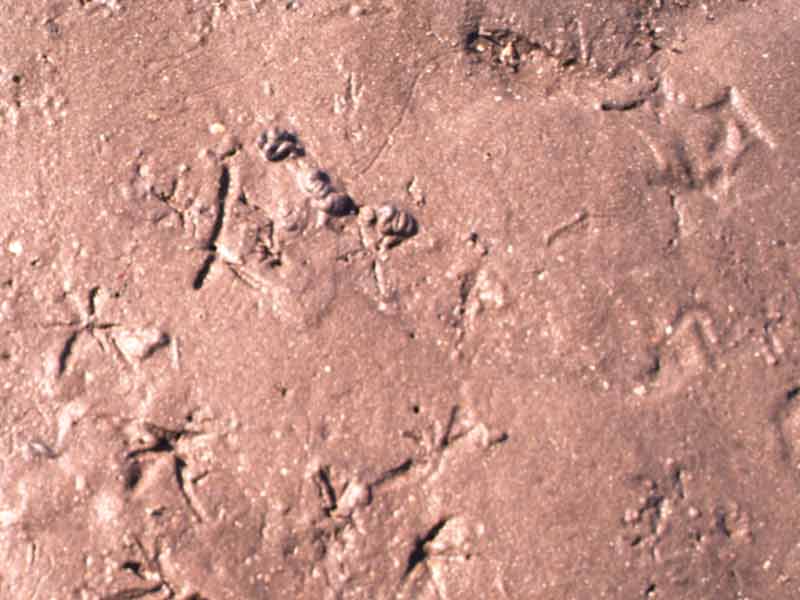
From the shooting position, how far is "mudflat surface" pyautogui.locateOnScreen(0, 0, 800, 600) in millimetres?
2010

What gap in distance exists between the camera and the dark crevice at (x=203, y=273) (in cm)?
212

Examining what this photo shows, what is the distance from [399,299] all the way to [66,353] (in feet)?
3.08

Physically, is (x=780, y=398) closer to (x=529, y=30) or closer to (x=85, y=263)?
(x=529, y=30)

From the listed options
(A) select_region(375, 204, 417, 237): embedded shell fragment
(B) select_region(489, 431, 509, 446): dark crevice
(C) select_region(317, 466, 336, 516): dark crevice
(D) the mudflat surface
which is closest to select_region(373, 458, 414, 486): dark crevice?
(D) the mudflat surface

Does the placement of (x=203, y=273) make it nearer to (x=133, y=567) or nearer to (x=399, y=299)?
(x=399, y=299)

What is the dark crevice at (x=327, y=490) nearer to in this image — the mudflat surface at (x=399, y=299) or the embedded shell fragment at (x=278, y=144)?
the mudflat surface at (x=399, y=299)

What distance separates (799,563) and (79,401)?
1987 mm

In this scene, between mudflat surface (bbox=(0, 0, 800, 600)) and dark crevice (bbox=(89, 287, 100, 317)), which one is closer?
mudflat surface (bbox=(0, 0, 800, 600))

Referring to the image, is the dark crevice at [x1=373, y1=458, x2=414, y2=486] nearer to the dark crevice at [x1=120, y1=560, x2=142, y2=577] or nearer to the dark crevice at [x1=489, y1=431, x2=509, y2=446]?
the dark crevice at [x1=489, y1=431, x2=509, y2=446]

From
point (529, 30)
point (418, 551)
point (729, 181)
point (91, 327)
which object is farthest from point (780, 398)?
point (91, 327)

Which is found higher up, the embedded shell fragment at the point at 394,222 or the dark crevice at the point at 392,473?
the embedded shell fragment at the point at 394,222

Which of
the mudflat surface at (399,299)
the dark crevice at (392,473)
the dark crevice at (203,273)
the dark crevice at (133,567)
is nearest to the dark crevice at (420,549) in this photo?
the mudflat surface at (399,299)

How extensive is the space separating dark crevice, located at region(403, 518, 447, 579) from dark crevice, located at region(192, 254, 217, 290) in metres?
0.92

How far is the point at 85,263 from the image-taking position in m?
2.15
